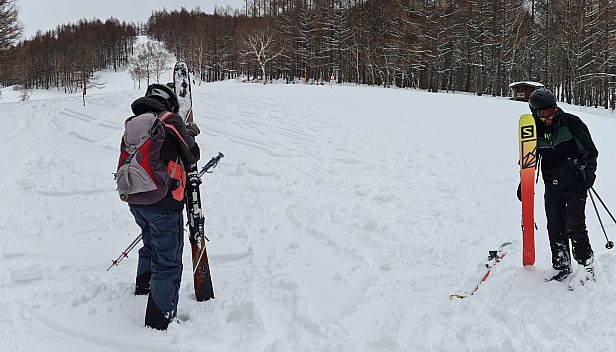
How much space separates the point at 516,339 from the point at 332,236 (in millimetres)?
2672

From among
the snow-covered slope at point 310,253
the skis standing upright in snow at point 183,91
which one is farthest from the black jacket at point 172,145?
the skis standing upright in snow at point 183,91

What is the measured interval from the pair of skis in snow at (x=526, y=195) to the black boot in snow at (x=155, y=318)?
252cm

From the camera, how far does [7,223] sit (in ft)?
18.5

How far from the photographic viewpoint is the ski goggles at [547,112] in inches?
154

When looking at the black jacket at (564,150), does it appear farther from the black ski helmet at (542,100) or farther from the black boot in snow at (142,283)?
the black boot in snow at (142,283)

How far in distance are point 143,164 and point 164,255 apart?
72 centimetres

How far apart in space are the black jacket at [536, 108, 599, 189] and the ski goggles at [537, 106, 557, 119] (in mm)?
60

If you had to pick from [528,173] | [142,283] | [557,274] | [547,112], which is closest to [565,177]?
[528,173]

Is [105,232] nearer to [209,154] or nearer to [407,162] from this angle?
[209,154]

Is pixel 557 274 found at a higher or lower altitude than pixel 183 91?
lower

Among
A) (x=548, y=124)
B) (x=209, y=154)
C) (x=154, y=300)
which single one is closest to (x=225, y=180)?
(x=209, y=154)

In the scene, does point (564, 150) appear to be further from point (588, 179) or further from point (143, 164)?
point (143, 164)

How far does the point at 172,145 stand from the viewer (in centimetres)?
321

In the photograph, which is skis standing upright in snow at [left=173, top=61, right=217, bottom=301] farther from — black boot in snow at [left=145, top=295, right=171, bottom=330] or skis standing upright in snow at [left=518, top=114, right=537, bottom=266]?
skis standing upright in snow at [left=518, top=114, right=537, bottom=266]
